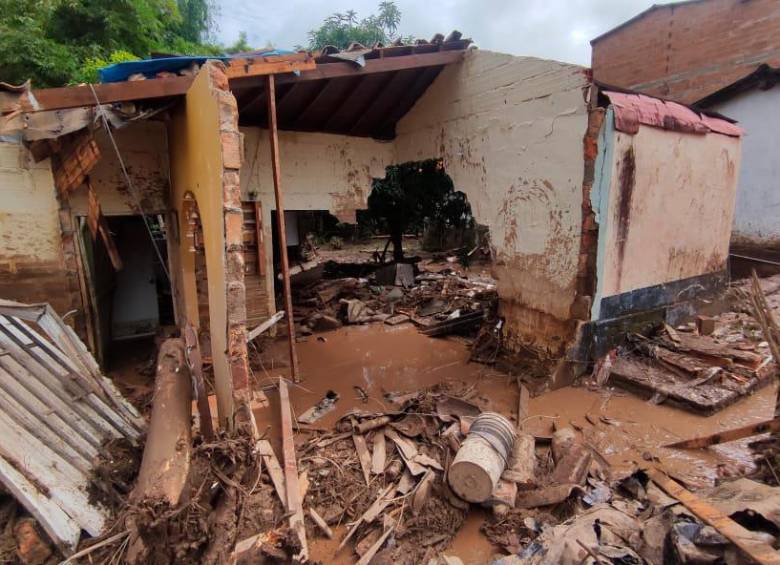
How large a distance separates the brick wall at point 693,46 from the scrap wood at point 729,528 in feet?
47.2

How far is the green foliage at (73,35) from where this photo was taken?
10633mm

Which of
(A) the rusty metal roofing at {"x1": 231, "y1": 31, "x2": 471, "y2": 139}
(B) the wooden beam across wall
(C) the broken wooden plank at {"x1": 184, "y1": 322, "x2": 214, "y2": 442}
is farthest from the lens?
(A) the rusty metal roofing at {"x1": 231, "y1": 31, "x2": 471, "y2": 139}

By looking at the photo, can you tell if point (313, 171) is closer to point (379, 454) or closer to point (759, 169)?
point (379, 454)

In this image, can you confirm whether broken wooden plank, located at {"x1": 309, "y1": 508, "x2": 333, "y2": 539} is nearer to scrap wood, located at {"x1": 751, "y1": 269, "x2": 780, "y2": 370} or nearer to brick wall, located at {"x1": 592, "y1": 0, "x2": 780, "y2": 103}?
scrap wood, located at {"x1": 751, "y1": 269, "x2": 780, "y2": 370}

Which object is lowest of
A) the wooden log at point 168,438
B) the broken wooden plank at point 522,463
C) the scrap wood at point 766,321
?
the broken wooden plank at point 522,463

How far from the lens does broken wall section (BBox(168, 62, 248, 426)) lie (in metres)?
3.70

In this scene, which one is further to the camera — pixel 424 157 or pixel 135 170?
pixel 424 157

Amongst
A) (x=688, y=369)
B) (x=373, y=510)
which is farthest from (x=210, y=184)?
(x=688, y=369)

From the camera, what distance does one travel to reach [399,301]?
10.1 m

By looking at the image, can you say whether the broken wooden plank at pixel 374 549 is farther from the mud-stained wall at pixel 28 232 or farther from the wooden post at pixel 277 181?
the mud-stained wall at pixel 28 232

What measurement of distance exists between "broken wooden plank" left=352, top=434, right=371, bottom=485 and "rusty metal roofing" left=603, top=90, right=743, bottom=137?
15.5 ft

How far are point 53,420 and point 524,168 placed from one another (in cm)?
598

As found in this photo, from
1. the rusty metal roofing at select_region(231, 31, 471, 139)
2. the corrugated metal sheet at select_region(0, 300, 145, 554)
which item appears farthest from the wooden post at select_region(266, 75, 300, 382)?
the corrugated metal sheet at select_region(0, 300, 145, 554)

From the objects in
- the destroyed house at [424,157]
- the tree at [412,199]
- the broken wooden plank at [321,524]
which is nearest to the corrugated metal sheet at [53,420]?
the destroyed house at [424,157]
